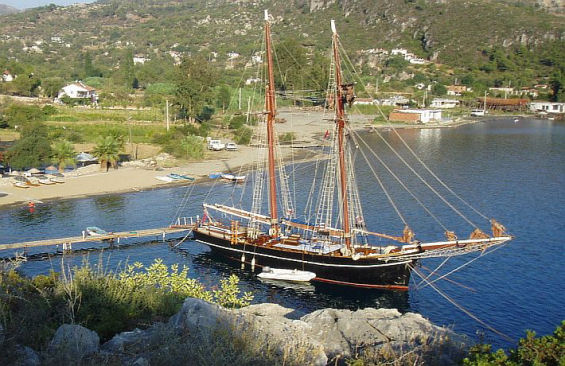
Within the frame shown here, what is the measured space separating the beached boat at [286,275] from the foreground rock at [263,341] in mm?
10730

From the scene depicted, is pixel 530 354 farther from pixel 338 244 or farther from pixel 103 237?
pixel 103 237

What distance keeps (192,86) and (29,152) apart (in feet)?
90.5

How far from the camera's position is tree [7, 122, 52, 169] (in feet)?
144

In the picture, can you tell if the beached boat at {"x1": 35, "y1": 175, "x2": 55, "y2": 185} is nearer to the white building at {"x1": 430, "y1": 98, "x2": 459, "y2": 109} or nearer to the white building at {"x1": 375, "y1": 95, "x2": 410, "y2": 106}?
the white building at {"x1": 375, "y1": 95, "x2": 410, "y2": 106}

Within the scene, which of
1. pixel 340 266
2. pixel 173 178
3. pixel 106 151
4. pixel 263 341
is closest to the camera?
pixel 263 341

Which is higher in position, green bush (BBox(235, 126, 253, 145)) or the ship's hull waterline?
green bush (BBox(235, 126, 253, 145))

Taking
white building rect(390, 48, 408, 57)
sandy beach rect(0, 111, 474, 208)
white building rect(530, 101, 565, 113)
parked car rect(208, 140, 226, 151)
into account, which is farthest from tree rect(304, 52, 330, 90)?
white building rect(390, 48, 408, 57)

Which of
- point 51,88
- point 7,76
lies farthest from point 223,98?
point 7,76

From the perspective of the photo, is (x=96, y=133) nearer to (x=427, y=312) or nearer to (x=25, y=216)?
(x=25, y=216)

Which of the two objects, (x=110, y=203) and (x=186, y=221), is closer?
(x=186, y=221)

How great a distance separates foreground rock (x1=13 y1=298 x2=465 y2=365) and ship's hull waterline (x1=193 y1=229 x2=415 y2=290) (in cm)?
974

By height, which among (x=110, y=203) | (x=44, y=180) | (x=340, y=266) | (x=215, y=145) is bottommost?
(x=340, y=266)

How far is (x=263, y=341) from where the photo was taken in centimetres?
1072

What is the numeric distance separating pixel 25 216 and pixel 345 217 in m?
20.6
